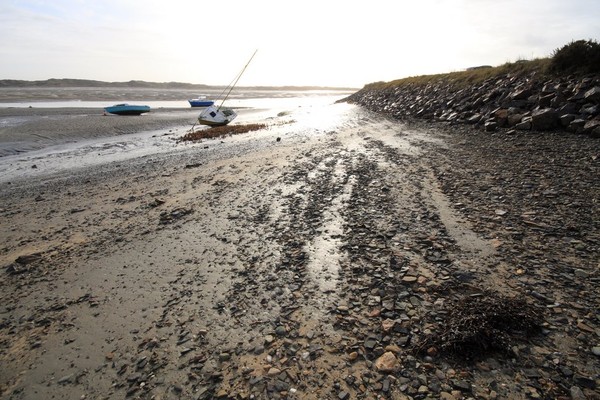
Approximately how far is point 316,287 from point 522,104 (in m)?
17.5

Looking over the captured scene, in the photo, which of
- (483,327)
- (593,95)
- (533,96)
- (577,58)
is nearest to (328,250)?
(483,327)

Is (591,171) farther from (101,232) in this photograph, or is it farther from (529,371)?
(101,232)

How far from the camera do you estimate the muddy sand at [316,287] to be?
141 inches

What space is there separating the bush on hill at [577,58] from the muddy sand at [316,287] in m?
7.22

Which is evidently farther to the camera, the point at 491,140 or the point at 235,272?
the point at 491,140

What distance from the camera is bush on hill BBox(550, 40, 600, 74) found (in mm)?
14664

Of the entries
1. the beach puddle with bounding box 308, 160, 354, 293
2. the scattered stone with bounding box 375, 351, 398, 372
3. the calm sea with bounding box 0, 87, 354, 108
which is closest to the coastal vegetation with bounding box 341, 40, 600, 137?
the beach puddle with bounding box 308, 160, 354, 293

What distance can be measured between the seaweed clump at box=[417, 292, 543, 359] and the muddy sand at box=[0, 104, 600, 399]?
0.08 ft

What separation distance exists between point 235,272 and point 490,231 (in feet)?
17.9

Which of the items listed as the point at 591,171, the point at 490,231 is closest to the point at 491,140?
the point at 591,171

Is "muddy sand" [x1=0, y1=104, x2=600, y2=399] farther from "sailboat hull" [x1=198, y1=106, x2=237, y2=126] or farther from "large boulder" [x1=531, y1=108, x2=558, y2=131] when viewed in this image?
"sailboat hull" [x1=198, y1=106, x2=237, y2=126]

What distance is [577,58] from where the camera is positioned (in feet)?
50.4

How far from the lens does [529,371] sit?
3.36 meters

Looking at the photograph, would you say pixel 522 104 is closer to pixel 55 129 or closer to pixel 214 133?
pixel 214 133
